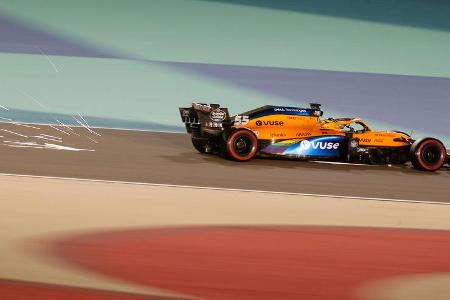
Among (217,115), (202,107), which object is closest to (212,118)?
(217,115)

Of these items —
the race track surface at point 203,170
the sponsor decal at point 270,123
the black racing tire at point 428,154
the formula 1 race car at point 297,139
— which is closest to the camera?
the race track surface at point 203,170

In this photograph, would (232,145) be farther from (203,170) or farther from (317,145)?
(317,145)

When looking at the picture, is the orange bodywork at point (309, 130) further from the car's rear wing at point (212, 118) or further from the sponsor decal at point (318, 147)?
the car's rear wing at point (212, 118)

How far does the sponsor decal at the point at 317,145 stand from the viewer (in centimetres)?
1092

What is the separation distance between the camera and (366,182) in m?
9.95

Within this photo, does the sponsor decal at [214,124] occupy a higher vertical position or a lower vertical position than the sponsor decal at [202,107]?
lower

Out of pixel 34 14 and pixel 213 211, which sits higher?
pixel 34 14

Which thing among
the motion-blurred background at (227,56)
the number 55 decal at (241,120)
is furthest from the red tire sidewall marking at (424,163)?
the motion-blurred background at (227,56)

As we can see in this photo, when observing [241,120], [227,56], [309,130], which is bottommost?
[309,130]

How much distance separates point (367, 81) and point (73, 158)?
7825 mm

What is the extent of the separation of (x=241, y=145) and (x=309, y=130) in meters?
0.97

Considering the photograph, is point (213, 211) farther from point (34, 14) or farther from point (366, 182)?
point (34, 14)

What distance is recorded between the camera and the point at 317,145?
11.0 meters

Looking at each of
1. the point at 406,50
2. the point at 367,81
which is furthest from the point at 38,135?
the point at 406,50
